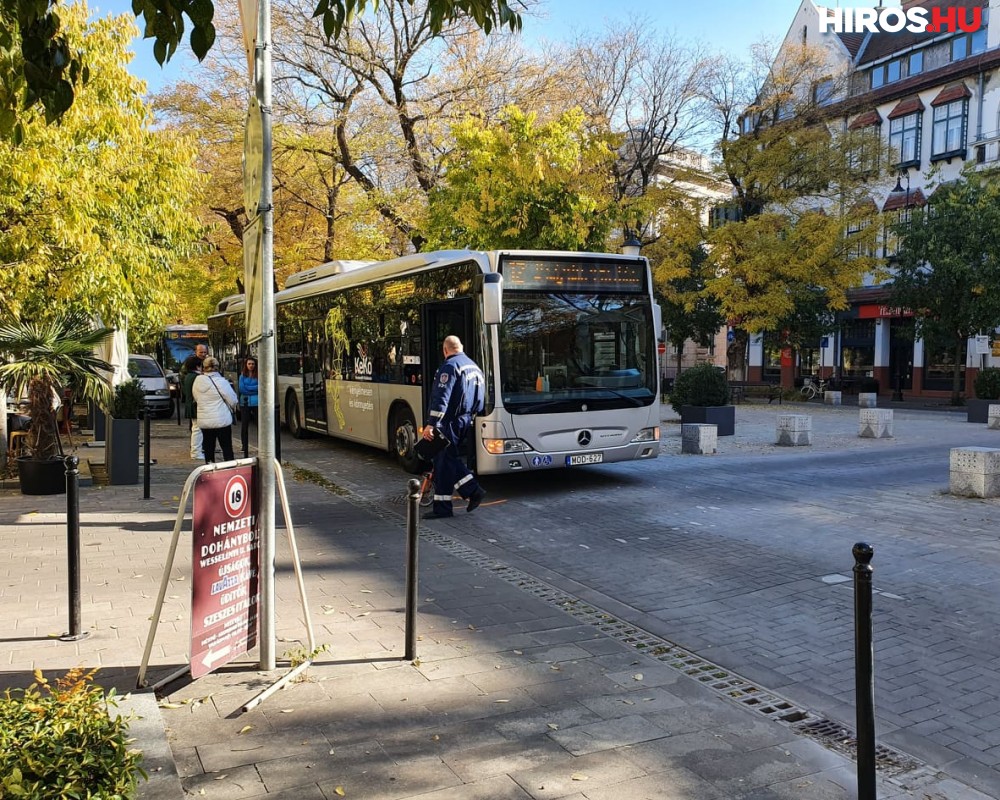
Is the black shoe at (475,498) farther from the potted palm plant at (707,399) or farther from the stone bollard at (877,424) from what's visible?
the stone bollard at (877,424)

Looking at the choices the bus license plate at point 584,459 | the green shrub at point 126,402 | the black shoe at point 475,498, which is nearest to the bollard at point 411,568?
the black shoe at point 475,498

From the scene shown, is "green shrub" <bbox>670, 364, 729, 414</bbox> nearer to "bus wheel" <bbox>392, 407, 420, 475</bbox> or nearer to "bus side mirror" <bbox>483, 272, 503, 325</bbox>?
"bus wheel" <bbox>392, 407, 420, 475</bbox>

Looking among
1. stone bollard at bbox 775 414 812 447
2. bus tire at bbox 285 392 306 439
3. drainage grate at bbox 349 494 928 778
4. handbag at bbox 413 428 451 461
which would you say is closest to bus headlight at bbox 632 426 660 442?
handbag at bbox 413 428 451 461

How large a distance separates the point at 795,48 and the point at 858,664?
3192 centimetres

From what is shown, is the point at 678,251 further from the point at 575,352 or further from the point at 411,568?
the point at 411,568

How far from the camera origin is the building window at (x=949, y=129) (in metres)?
36.6

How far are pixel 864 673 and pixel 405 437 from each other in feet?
31.5

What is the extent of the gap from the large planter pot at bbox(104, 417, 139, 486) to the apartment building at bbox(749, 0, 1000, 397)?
2972 cm

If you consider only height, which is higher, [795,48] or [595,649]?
[795,48]

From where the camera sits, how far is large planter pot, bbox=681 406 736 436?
17.6m

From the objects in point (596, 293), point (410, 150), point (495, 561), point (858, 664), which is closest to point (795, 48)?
point (410, 150)

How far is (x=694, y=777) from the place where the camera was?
11.6 feet

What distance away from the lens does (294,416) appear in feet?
59.2

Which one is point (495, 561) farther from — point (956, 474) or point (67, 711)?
point (956, 474)
